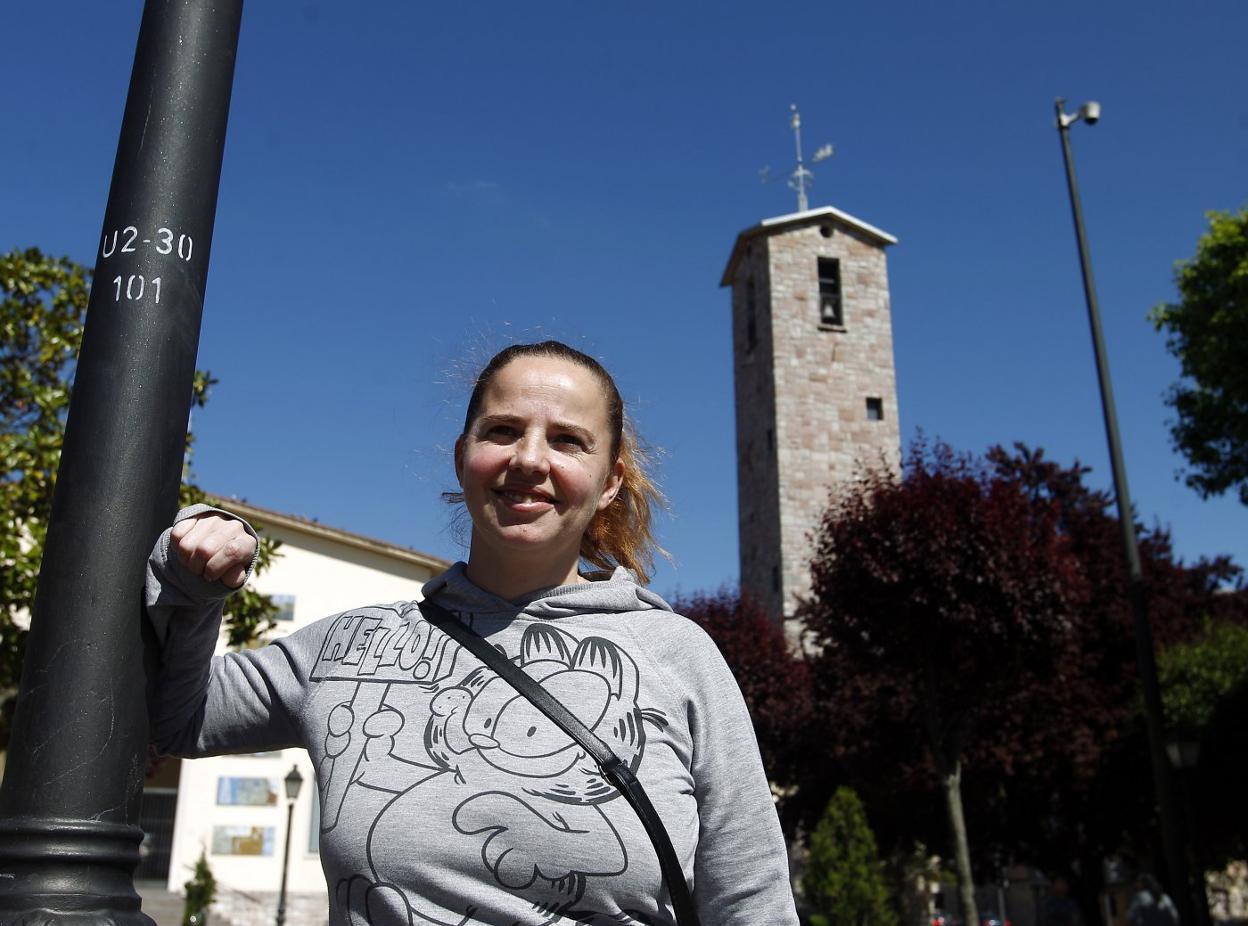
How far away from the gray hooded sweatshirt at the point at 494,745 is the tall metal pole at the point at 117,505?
0.09 m

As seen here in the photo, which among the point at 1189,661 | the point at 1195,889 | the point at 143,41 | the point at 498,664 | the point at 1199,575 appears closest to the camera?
the point at 498,664

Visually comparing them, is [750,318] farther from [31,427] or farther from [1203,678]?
[31,427]

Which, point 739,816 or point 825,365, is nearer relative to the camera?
point 739,816

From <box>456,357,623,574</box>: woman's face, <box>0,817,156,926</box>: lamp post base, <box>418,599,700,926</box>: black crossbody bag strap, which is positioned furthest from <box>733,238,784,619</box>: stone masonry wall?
<box>0,817,156,926</box>: lamp post base

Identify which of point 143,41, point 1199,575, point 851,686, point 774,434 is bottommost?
point 143,41

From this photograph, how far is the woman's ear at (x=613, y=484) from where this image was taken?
2.12 m

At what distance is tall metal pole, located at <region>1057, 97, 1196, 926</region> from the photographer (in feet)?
35.3

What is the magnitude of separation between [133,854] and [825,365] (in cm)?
3416

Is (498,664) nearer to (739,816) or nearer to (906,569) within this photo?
(739,816)

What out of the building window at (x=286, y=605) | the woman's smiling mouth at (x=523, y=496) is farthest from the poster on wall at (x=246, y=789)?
the woman's smiling mouth at (x=523, y=496)

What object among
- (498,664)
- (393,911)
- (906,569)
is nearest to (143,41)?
(498,664)

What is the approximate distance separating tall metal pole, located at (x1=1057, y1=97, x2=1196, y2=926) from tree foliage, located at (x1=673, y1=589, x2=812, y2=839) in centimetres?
1235

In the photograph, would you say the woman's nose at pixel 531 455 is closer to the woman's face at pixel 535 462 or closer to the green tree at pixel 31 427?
the woman's face at pixel 535 462

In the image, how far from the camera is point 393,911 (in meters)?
1.50
